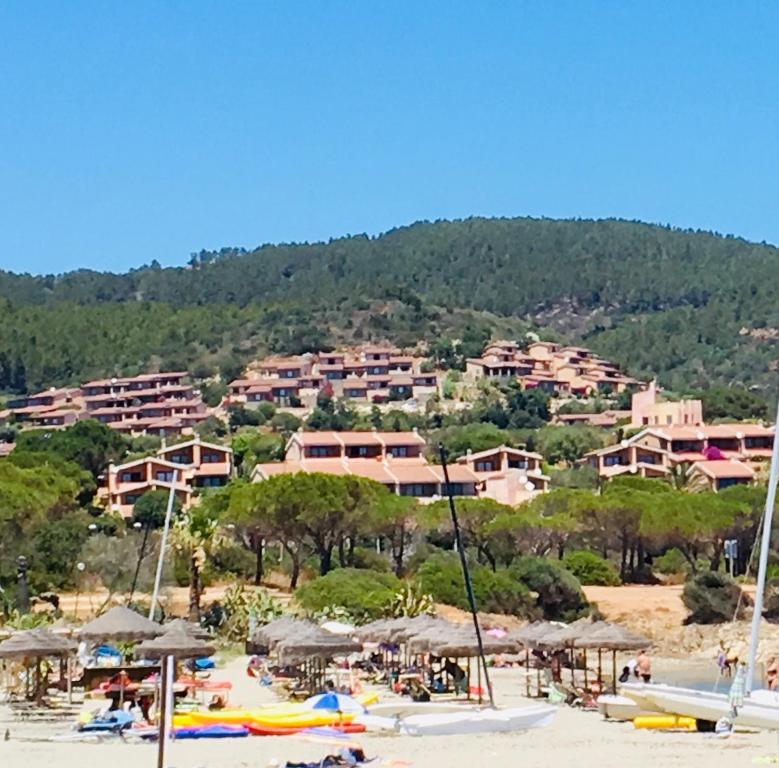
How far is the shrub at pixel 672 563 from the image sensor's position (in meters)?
58.2

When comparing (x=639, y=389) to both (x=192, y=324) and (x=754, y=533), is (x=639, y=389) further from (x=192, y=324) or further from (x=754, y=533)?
(x=754, y=533)

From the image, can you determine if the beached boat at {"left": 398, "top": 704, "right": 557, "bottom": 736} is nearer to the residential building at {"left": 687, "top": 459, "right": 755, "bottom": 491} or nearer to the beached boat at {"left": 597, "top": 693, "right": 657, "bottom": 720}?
the beached boat at {"left": 597, "top": 693, "right": 657, "bottom": 720}

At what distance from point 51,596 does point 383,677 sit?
16.7 metres

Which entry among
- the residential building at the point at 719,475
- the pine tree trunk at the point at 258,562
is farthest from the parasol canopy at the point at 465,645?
the residential building at the point at 719,475

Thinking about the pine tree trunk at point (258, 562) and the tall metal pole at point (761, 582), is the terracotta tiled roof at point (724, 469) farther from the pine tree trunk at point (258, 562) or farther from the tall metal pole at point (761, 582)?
the tall metal pole at point (761, 582)

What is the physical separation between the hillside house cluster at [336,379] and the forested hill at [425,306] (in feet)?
16.1

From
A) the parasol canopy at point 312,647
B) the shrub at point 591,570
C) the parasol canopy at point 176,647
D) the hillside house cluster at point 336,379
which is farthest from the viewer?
the hillside house cluster at point 336,379

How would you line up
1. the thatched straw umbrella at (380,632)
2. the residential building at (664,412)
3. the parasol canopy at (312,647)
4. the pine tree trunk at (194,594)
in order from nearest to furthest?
the parasol canopy at (312,647) → the thatched straw umbrella at (380,632) → the pine tree trunk at (194,594) → the residential building at (664,412)

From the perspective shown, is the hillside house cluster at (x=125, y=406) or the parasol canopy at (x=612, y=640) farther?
the hillside house cluster at (x=125, y=406)

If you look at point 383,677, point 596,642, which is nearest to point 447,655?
point 596,642

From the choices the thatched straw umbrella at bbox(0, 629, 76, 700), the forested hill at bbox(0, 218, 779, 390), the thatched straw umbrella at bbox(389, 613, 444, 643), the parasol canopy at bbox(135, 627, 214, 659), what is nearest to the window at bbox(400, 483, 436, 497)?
the thatched straw umbrella at bbox(389, 613, 444, 643)

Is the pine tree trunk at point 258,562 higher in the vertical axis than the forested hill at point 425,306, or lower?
lower

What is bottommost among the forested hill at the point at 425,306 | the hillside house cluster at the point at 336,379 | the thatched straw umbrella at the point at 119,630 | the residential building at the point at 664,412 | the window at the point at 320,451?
the thatched straw umbrella at the point at 119,630

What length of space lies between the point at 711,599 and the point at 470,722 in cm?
2942
